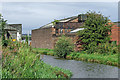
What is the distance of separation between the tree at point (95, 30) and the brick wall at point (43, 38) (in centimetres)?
1371

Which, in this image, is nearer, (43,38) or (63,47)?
(63,47)

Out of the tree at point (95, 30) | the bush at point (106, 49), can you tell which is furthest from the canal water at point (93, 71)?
the tree at point (95, 30)

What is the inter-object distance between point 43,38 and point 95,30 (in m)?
20.2

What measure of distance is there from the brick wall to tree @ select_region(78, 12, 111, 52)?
45.0 feet

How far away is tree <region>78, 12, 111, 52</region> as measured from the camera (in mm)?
25711

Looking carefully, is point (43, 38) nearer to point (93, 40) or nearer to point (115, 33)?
point (115, 33)

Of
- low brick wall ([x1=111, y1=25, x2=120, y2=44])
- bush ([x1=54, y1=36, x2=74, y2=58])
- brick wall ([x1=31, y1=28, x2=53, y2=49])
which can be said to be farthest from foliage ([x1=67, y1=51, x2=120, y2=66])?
brick wall ([x1=31, y1=28, x2=53, y2=49])

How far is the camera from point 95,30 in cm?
2622

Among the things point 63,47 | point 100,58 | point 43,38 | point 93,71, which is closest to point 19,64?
point 93,71

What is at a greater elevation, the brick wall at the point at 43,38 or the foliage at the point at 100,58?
the brick wall at the point at 43,38

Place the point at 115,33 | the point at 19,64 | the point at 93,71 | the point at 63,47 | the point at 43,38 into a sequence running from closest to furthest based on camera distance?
the point at 19,64 < the point at 93,71 < the point at 63,47 < the point at 115,33 < the point at 43,38

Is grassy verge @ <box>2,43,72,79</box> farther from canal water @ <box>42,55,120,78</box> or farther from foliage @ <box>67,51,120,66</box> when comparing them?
foliage @ <box>67,51,120,66</box>

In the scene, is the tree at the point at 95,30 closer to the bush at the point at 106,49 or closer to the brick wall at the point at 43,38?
the bush at the point at 106,49

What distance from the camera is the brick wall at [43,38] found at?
40319 millimetres
